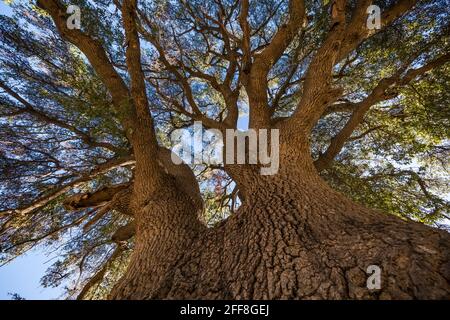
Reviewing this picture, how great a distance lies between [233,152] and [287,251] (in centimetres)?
182

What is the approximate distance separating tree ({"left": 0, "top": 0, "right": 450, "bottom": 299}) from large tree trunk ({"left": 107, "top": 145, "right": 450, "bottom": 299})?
1 cm

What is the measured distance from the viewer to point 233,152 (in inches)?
138

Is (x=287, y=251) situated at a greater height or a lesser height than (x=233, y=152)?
lesser

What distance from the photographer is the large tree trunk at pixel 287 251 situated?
146 cm

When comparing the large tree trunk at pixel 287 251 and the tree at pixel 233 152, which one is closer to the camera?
the large tree trunk at pixel 287 251

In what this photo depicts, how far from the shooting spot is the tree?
5.92 feet

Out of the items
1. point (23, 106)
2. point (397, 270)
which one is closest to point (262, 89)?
point (397, 270)

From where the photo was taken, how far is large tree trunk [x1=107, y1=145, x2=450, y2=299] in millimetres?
1463

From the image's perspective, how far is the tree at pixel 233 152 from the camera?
180cm

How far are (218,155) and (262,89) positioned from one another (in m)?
3.10

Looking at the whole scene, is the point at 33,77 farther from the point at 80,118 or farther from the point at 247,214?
the point at 247,214

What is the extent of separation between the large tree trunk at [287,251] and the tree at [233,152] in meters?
0.01

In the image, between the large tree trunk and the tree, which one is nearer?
the large tree trunk

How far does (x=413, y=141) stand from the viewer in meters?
5.12
